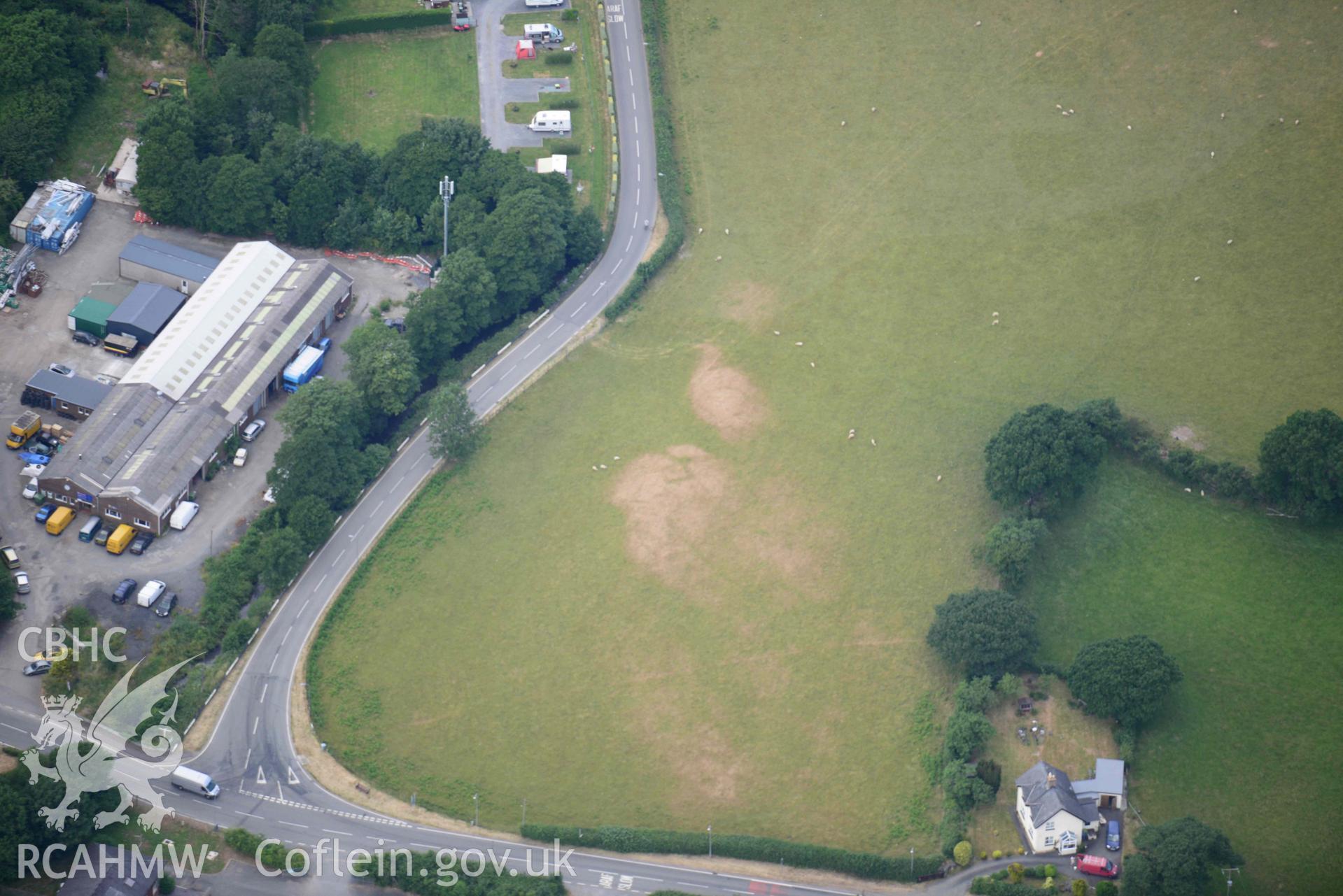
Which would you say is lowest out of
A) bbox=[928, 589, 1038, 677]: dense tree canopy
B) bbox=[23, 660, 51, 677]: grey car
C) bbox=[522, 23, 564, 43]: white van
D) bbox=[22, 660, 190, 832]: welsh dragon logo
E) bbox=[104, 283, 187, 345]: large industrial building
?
bbox=[22, 660, 190, 832]: welsh dragon logo

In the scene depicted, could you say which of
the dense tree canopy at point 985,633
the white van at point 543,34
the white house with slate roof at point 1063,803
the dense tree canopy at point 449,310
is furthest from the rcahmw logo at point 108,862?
the white van at point 543,34

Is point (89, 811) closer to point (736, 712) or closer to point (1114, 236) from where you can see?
point (736, 712)

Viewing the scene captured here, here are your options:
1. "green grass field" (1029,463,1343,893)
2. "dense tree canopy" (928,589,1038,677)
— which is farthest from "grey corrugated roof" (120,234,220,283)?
"green grass field" (1029,463,1343,893)

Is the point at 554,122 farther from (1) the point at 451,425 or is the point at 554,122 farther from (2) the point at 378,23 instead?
(1) the point at 451,425

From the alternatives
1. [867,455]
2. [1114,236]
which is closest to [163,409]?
[867,455]

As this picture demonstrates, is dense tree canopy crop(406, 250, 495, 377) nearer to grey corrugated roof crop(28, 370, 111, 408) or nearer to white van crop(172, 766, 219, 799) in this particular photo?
grey corrugated roof crop(28, 370, 111, 408)
